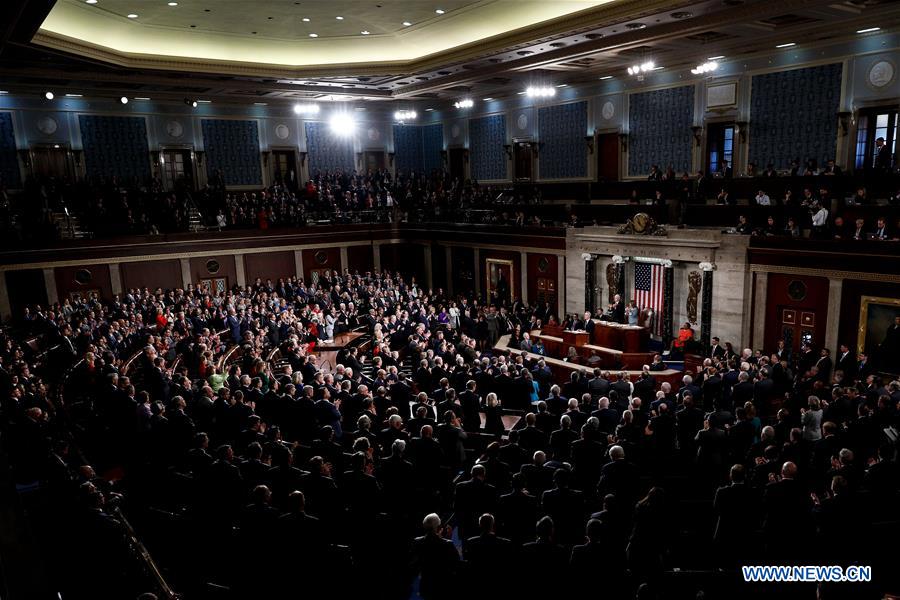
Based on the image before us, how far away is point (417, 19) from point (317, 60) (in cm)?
541

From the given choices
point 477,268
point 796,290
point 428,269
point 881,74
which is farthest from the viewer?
point 428,269

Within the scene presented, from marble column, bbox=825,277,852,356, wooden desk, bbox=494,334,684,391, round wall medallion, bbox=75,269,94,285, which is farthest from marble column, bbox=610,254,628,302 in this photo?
round wall medallion, bbox=75,269,94,285

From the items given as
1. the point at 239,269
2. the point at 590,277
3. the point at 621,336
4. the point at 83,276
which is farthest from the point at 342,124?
the point at 621,336

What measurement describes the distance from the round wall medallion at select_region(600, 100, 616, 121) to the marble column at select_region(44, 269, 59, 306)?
63.7 ft

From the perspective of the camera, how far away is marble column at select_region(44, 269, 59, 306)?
775 inches

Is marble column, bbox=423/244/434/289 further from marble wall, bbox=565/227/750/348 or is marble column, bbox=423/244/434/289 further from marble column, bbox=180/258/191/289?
marble column, bbox=180/258/191/289

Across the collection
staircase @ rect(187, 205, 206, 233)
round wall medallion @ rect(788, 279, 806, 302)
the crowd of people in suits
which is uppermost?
staircase @ rect(187, 205, 206, 233)

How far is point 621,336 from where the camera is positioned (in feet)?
54.4

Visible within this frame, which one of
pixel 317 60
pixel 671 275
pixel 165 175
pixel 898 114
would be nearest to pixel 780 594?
pixel 671 275

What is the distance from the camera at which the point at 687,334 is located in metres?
16.5

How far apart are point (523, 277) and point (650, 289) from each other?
5.00 metres

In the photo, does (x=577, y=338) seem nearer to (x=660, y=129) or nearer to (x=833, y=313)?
(x=833, y=313)

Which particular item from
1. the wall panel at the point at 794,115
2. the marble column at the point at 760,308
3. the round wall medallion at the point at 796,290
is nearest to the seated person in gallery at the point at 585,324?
the marble column at the point at 760,308

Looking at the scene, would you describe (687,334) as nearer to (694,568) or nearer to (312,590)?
(694,568)
